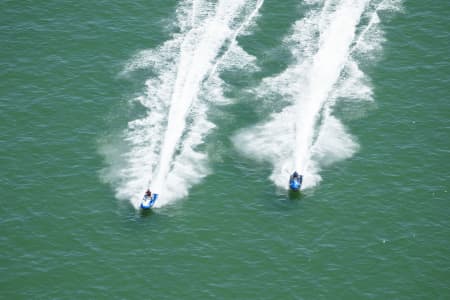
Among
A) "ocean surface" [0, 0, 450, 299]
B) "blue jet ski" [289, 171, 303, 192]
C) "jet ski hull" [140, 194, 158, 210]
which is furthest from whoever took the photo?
"blue jet ski" [289, 171, 303, 192]

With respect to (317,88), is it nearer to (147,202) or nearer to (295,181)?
(295,181)

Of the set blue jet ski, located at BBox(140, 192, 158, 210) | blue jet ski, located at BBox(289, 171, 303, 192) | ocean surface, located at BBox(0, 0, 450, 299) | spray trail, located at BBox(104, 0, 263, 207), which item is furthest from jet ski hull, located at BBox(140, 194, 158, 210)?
blue jet ski, located at BBox(289, 171, 303, 192)

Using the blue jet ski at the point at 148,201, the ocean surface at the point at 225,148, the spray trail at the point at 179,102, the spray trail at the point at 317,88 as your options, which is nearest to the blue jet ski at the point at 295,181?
the ocean surface at the point at 225,148

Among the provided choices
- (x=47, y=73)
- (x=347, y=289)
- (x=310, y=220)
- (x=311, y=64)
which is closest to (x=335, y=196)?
(x=310, y=220)

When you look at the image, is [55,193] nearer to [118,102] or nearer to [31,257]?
[31,257]

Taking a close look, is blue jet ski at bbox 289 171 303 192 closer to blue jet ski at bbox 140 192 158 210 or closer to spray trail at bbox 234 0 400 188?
spray trail at bbox 234 0 400 188

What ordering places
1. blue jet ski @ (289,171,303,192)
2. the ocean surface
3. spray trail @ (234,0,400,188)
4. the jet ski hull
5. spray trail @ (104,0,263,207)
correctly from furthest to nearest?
spray trail @ (234,0,400,188) < spray trail @ (104,0,263,207) < blue jet ski @ (289,171,303,192) < the jet ski hull < the ocean surface
